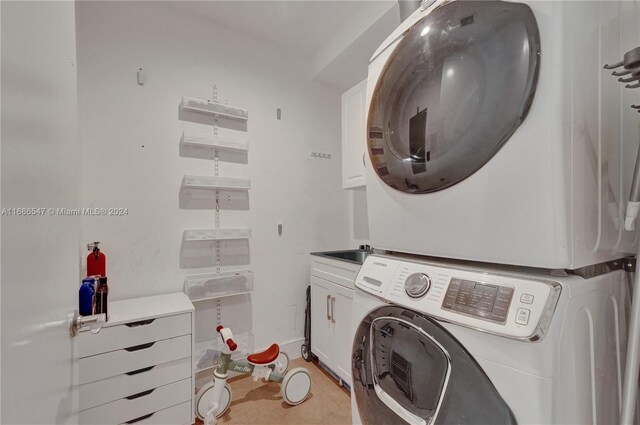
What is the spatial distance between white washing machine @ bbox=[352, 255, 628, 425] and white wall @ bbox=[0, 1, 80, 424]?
75 centimetres

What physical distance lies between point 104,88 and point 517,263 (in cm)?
244

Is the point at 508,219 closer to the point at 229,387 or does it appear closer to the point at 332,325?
the point at 332,325

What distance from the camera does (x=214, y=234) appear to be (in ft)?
6.87

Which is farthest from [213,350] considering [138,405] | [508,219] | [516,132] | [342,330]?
[516,132]

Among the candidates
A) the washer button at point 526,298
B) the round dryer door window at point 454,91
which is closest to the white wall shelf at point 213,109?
the round dryer door window at point 454,91

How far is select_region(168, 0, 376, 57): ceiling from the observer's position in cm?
204

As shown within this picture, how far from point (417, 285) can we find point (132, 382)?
1.67m

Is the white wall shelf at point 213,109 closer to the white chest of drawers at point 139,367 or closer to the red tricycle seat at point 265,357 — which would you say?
the white chest of drawers at point 139,367

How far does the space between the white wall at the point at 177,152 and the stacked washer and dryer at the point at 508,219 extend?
1.71m

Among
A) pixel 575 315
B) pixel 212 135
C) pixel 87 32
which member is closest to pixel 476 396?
pixel 575 315

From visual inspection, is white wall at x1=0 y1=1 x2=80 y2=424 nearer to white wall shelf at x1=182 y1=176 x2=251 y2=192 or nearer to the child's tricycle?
the child's tricycle

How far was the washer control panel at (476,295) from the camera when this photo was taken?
0.53 metres

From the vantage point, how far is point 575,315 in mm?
556

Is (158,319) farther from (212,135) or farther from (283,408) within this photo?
(212,135)
